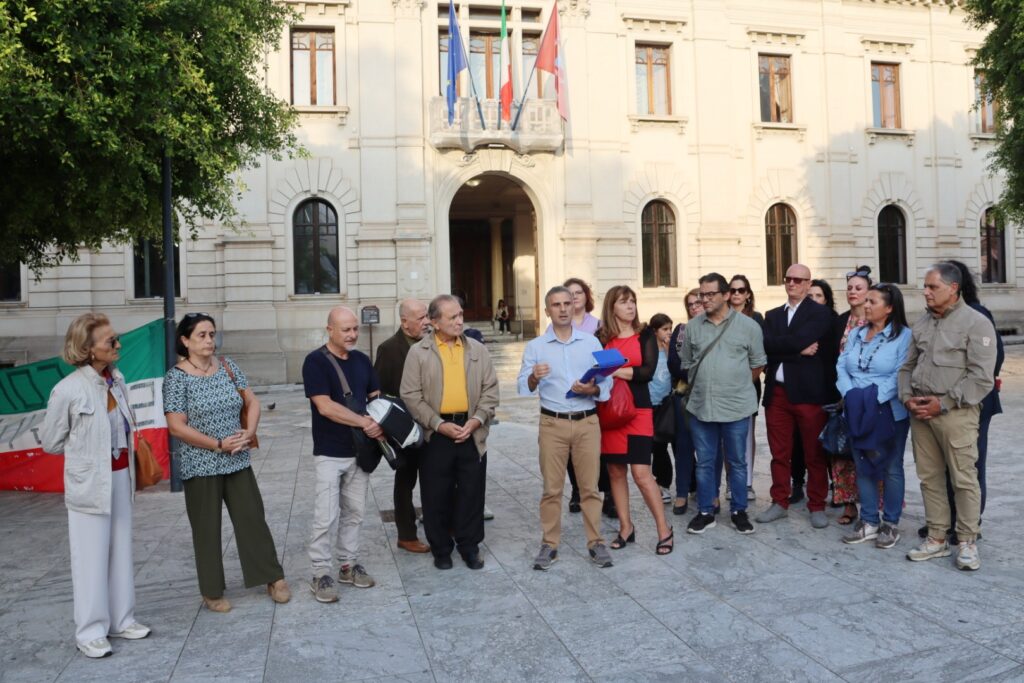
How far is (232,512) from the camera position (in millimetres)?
5148

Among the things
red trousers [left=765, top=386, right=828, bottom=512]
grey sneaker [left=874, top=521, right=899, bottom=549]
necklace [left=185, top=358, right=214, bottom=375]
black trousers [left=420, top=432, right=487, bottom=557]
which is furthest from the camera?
red trousers [left=765, top=386, right=828, bottom=512]

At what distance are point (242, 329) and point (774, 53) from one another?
1694 cm

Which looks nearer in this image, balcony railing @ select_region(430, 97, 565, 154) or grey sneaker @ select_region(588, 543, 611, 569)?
grey sneaker @ select_region(588, 543, 611, 569)

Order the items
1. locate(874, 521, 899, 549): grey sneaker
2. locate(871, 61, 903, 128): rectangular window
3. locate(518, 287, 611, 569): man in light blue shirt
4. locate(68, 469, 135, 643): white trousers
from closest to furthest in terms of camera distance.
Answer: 1. locate(68, 469, 135, 643): white trousers
2. locate(518, 287, 611, 569): man in light blue shirt
3. locate(874, 521, 899, 549): grey sneaker
4. locate(871, 61, 903, 128): rectangular window

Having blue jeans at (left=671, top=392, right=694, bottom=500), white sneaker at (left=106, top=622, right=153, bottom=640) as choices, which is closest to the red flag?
blue jeans at (left=671, top=392, right=694, bottom=500)

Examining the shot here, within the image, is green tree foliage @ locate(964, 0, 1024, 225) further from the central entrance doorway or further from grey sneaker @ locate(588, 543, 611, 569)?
grey sneaker @ locate(588, 543, 611, 569)

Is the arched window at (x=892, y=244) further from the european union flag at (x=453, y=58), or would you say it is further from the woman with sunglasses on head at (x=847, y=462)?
the woman with sunglasses on head at (x=847, y=462)

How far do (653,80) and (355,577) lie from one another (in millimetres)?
19968

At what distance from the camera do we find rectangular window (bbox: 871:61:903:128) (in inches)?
959

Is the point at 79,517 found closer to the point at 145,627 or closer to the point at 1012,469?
the point at 145,627

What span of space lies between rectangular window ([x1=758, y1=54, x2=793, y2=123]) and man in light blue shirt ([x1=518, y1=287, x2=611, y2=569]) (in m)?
20.0

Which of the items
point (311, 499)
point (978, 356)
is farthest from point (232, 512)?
point (978, 356)

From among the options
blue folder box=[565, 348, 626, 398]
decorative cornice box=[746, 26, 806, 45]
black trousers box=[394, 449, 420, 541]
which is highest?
decorative cornice box=[746, 26, 806, 45]

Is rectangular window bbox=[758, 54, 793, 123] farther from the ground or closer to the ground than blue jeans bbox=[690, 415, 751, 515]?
farther from the ground
